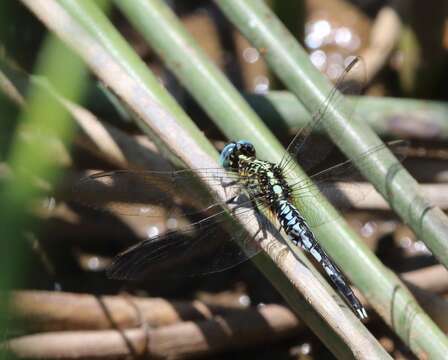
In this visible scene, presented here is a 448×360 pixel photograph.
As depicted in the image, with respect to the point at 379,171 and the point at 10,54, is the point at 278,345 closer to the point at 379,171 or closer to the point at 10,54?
the point at 379,171

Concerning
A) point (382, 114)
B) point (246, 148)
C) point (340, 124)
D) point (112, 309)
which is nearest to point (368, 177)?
point (340, 124)

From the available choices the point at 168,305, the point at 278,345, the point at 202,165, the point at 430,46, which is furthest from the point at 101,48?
the point at 430,46

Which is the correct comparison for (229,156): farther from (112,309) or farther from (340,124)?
(112,309)

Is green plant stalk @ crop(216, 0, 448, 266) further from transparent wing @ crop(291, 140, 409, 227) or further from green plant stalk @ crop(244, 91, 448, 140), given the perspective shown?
green plant stalk @ crop(244, 91, 448, 140)

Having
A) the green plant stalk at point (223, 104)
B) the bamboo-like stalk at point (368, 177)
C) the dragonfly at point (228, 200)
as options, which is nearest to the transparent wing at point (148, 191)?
the dragonfly at point (228, 200)

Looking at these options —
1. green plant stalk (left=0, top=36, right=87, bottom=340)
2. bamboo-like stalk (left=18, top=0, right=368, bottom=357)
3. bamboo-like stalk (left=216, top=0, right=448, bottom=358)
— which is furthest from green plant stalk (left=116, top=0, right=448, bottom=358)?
green plant stalk (left=0, top=36, right=87, bottom=340)
